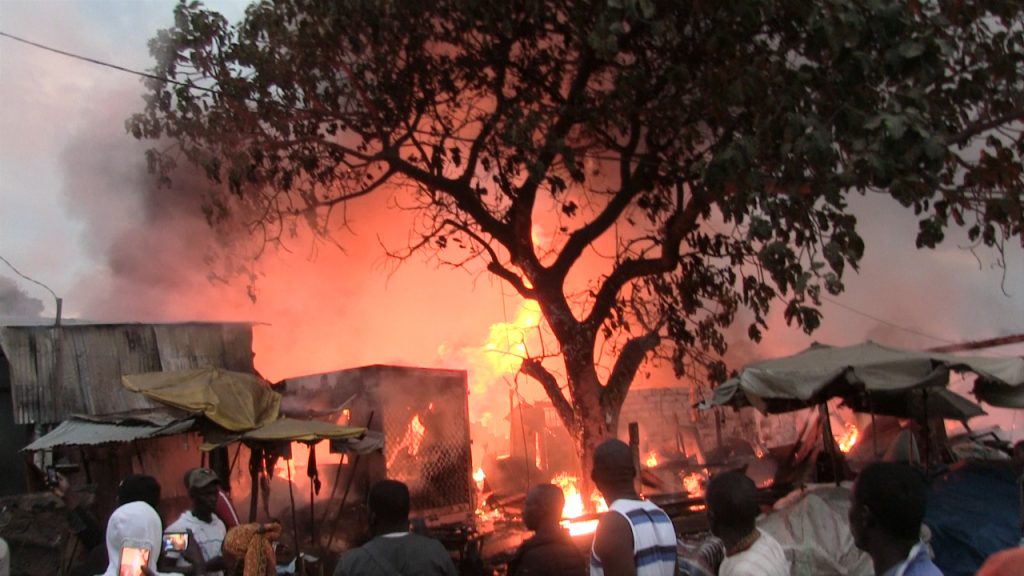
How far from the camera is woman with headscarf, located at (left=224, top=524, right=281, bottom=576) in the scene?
199 inches

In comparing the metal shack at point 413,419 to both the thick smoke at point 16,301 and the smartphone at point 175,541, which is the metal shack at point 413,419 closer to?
the smartphone at point 175,541

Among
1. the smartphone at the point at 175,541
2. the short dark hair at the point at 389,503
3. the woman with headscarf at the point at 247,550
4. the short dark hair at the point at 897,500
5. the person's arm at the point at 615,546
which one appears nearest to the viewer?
the short dark hair at the point at 897,500

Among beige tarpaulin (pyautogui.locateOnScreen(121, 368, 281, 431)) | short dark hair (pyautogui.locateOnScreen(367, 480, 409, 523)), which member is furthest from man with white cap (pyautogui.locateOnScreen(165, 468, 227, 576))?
beige tarpaulin (pyautogui.locateOnScreen(121, 368, 281, 431))

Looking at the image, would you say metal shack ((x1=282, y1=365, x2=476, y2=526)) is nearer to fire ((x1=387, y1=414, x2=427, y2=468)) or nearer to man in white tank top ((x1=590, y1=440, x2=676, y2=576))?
fire ((x1=387, y1=414, x2=427, y2=468))

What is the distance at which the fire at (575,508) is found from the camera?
31.1 ft

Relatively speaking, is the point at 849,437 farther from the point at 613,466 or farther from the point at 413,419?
the point at 613,466

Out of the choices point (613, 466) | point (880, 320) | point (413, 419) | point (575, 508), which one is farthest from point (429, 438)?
point (880, 320)

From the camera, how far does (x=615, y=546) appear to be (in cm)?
359

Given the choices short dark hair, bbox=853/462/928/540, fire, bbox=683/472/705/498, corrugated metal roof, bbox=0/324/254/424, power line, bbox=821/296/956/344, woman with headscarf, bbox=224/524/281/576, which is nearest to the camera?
short dark hair, bbox=853/462/928/540

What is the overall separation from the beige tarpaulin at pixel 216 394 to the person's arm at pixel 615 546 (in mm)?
5300

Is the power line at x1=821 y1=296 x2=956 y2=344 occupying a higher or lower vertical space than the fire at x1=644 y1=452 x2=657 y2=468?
higher


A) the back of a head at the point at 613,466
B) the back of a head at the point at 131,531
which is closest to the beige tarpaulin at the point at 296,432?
the back of a head at the point at 131,531

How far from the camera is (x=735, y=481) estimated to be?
11.6 ft

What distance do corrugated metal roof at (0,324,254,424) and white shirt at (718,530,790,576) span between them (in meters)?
7.90
